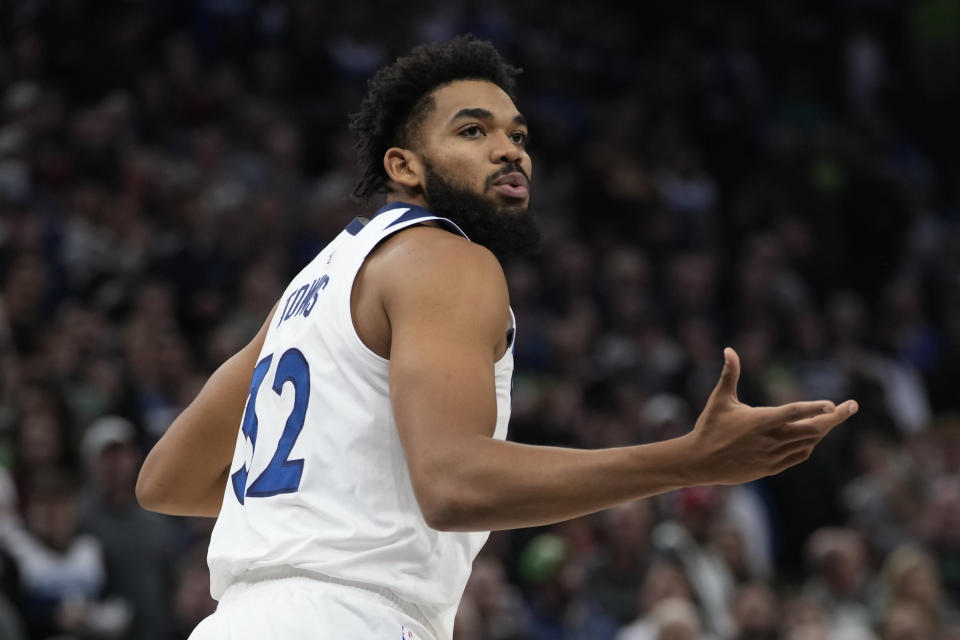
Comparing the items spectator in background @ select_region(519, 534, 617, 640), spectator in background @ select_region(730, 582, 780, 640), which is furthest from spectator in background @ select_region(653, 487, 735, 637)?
spectator in background @ select_region(519, 534, 617, 640)

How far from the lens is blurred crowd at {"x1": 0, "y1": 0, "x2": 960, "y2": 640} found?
8.00 metres

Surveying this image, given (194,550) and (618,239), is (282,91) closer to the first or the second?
(618,239)

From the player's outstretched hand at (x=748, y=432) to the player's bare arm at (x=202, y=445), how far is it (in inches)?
52.3

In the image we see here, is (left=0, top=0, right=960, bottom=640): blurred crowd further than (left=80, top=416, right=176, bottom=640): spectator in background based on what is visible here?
Yes

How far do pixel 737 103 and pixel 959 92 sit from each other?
2.78 meters

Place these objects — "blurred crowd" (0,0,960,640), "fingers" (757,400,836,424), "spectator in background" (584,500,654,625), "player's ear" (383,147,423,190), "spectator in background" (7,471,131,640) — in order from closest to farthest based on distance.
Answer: "fingers" (757,400,836,424), "player's ear" (383,147,423,190), "spectator in background" (7,471,131,640), "blurred crowd" (0,0,960,640), "spectator in background" (584,500,654,625)

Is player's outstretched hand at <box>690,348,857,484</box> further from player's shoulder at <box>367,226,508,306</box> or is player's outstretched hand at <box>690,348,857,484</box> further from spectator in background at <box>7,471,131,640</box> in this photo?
spectator in background at <box>7,471,131,640</box>

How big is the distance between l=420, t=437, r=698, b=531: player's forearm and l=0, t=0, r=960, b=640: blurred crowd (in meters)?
4.64

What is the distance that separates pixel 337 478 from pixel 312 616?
288 millimetres

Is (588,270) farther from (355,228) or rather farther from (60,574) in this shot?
(355,228)

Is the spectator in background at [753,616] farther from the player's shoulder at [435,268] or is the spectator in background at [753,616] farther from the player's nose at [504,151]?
the player's shoulder at [435,268]

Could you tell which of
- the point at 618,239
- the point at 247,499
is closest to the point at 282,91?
the point at 618,239

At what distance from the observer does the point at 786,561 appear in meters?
9.96

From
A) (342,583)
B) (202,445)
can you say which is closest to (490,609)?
(202,445)
